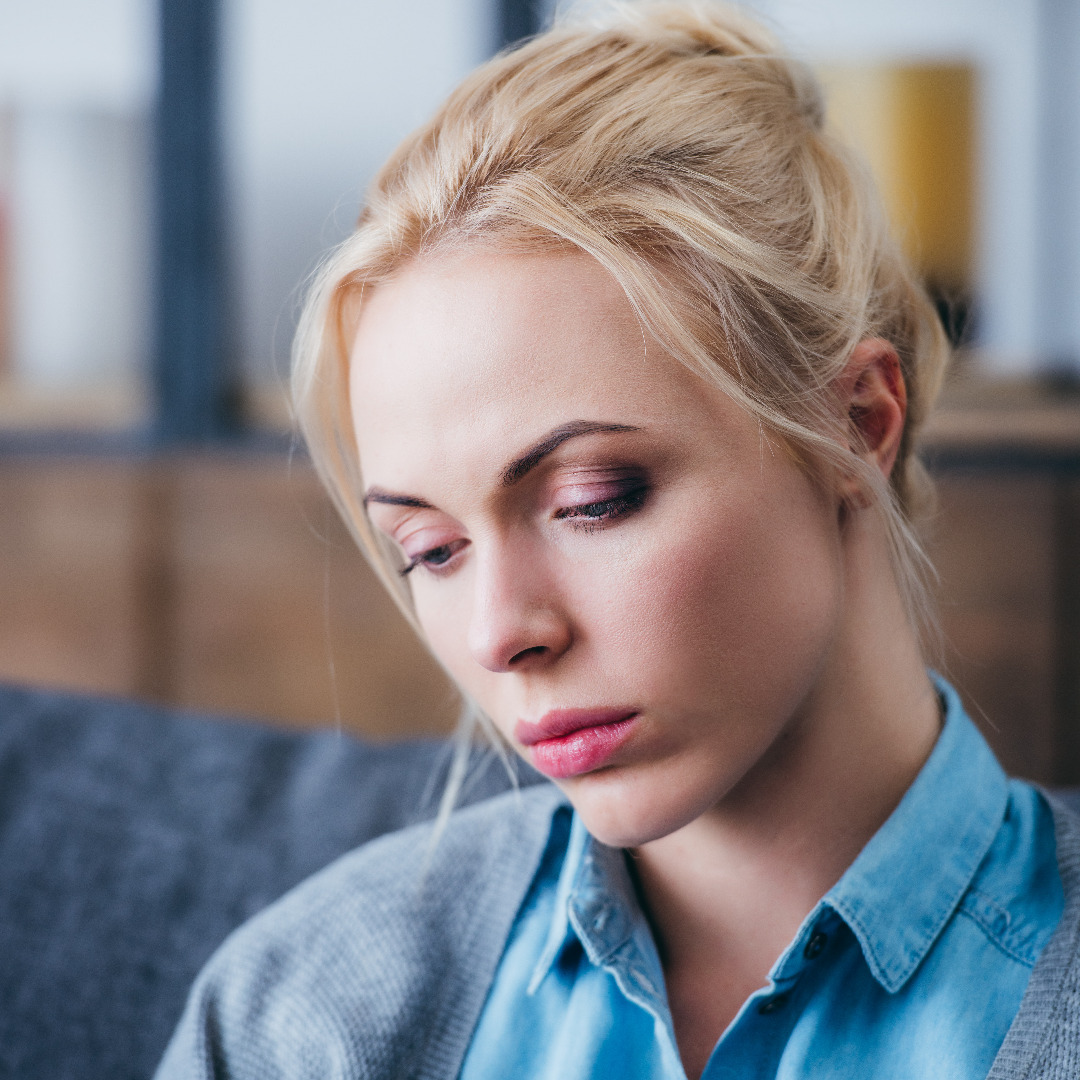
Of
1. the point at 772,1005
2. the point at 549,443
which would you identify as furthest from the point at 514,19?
the point at 772,1005

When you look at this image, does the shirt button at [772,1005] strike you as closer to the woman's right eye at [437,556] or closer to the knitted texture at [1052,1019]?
the knitted texture at [1052,1019]

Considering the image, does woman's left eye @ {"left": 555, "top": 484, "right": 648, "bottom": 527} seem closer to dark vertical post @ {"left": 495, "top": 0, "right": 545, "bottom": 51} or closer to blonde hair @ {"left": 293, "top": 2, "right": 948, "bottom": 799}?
blonde hair @ {"left": 293, "top": 2, "right": 948, "bottom": 799}

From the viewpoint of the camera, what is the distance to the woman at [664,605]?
67cm

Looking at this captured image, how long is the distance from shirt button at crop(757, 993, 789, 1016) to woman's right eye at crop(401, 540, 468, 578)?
0.34 metres

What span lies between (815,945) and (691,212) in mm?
462

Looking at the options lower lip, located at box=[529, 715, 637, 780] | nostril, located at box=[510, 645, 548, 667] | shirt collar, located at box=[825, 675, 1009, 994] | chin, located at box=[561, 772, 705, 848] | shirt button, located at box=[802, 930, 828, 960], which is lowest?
shirt button, located at box=[802, 930, 828, 960]

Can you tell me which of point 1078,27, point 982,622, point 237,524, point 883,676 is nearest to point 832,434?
point 883,676

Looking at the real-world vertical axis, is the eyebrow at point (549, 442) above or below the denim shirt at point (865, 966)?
above

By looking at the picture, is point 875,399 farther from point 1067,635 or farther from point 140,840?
point 1067,635

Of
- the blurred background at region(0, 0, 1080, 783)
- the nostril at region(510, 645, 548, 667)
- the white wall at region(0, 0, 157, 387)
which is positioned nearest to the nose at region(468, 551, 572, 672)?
the nostril at region(510, 645, 548, 667)

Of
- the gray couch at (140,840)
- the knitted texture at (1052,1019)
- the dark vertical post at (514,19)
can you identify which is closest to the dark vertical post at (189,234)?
the dark vertical post at (514,19)

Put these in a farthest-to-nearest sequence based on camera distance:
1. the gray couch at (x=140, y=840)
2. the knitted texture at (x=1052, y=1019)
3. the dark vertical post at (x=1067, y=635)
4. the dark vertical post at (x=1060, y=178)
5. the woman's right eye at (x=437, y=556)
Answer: the dark vertical post at (x=1060, y=178), the dark vertical post at (x=1067, y=635), the gray couch at (x=140, y=840), the woman's right eye at (x=437, y=556), the knitted texture at (x=1052, y=1019)

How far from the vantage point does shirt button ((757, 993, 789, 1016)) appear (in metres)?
0.70

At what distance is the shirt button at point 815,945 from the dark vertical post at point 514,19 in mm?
1502
